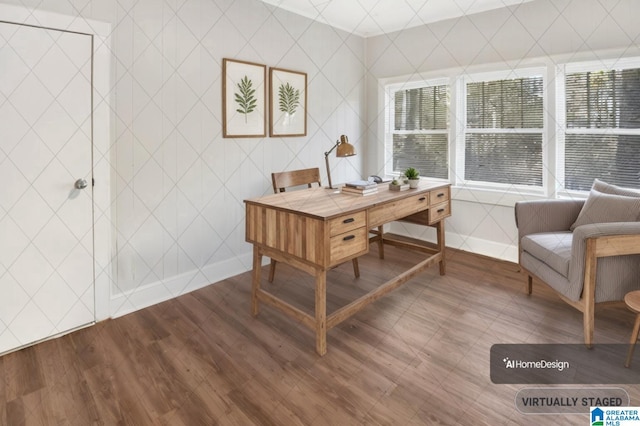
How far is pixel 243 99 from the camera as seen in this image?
10.8 feet

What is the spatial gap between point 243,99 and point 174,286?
170cm

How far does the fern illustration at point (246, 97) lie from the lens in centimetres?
326

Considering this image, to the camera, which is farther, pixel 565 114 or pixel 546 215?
pixel 565 114

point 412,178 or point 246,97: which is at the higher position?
point 246,97

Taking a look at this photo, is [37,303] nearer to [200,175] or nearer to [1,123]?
[1,123]

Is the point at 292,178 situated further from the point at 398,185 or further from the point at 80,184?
the point at 80,184

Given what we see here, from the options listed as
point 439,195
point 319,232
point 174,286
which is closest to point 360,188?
point 319,232

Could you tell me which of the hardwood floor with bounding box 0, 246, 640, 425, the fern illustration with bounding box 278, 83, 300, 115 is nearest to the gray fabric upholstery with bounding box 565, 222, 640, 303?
the hardwood floor with bounding box 0, 246, 640, 425

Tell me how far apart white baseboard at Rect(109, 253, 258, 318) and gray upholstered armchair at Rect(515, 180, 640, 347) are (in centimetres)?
242

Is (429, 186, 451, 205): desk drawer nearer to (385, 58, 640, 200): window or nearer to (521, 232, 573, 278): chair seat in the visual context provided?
(521, 232, 573, 278): chair seat

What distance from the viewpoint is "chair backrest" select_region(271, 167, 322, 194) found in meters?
3.13

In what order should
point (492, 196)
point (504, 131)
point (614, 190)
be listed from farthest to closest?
point (492, 196)
point (504, 131)
point (614, 190)

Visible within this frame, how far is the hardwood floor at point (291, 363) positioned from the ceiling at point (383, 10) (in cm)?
264

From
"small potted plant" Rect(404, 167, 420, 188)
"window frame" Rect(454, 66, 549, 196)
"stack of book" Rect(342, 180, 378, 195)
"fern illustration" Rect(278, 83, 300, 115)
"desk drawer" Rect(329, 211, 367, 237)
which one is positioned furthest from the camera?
"fern illustration" Rect(278, 83, 300, 115)
